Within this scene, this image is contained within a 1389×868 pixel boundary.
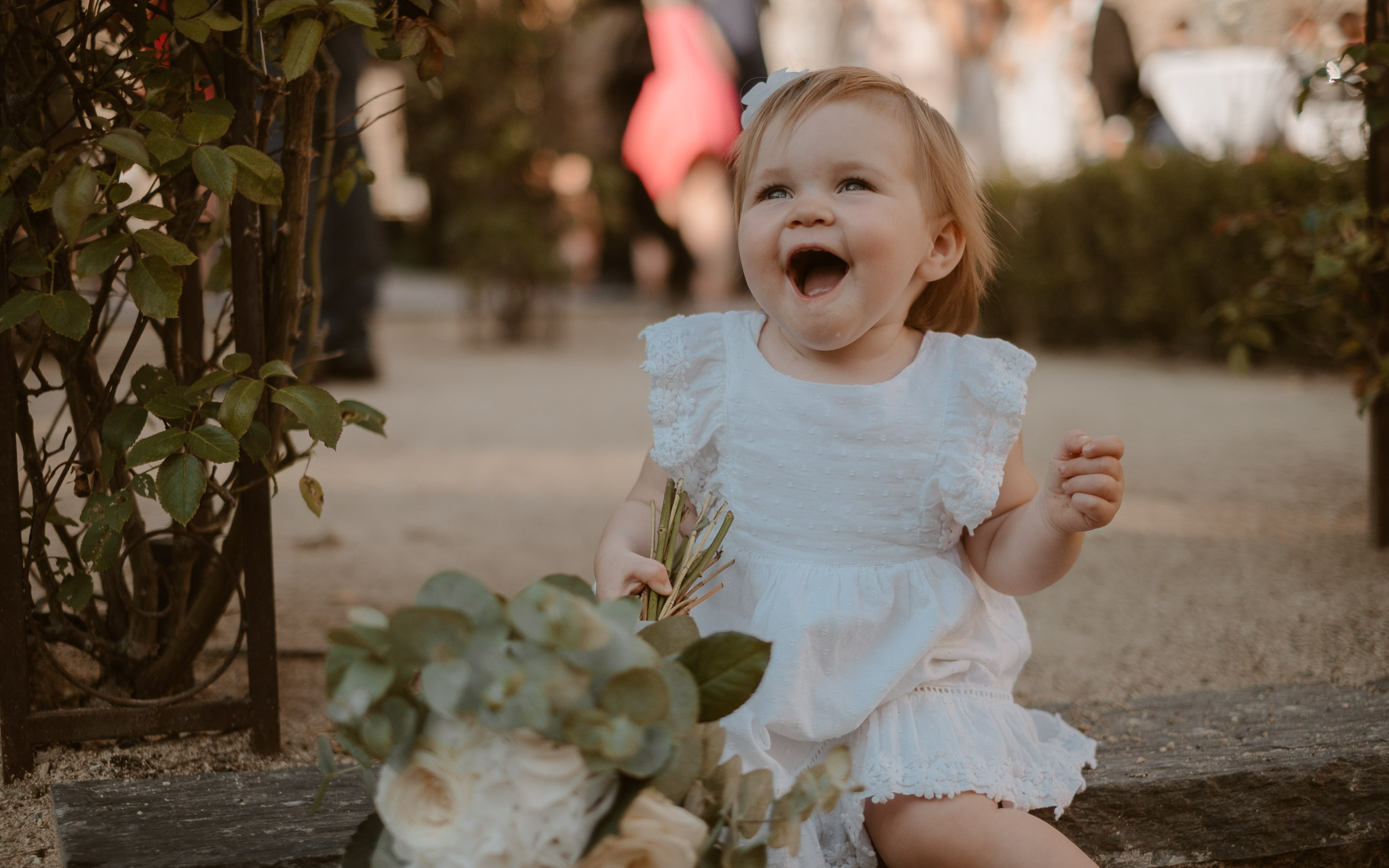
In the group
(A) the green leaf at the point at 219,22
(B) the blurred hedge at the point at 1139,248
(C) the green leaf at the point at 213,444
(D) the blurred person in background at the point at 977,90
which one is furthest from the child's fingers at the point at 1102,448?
(D) the blurred person in background at the point at 977,90

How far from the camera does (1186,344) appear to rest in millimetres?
6371

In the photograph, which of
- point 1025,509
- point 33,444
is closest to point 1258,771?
point 1025,509

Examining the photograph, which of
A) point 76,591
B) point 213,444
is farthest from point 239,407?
point 76,591

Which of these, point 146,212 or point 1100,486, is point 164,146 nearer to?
point 146,212

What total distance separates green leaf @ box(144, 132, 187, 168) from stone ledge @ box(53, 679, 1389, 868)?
0.75 meters

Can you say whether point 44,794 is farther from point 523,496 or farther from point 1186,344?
point 1186,344

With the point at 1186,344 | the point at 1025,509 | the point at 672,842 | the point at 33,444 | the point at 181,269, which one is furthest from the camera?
the point at 1186,344

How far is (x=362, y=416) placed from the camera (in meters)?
1.73

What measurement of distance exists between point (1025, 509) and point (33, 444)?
1322mm

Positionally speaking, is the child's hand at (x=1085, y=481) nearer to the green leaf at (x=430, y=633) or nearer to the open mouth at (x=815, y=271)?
the open mouth at (x=815, y=271)

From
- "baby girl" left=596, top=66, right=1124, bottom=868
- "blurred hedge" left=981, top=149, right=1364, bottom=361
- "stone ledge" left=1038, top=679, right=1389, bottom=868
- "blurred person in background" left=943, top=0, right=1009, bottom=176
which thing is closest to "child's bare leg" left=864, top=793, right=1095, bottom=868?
"baby girl" left=596, top=66, right=1124, bottom=868

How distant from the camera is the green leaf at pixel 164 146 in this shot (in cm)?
133

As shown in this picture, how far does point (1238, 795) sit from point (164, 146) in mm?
1555

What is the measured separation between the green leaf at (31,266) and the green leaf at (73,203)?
15 centimetres
